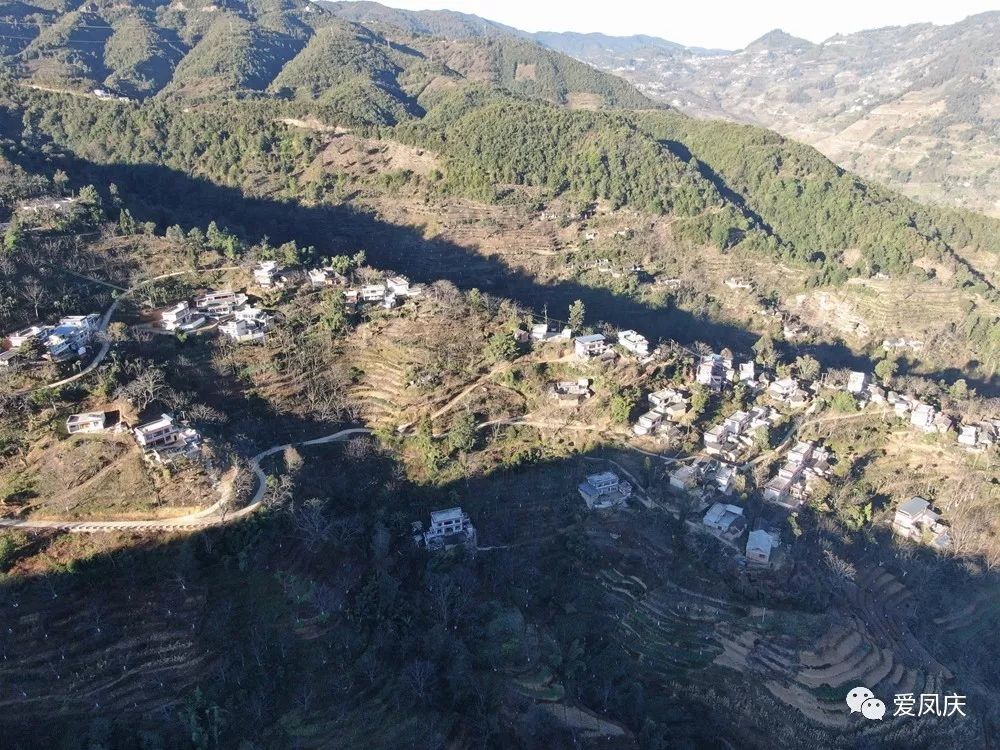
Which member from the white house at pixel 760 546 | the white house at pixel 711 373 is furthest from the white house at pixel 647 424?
the white house at pixel 760 546

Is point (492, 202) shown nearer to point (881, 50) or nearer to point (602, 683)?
point (602, 683)

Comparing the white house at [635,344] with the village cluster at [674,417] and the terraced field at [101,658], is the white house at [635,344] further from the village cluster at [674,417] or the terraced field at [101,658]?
the terraced field at [101,658]

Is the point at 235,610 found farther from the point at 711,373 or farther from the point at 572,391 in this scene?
the point at 711,373

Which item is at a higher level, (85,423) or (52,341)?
(52,341)

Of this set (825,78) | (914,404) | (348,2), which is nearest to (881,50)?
(825,78)

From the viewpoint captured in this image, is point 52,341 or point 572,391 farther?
point 572,391

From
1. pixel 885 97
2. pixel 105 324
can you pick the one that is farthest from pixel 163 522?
pixel 885 97
